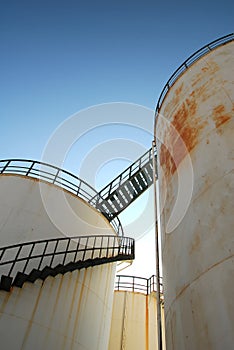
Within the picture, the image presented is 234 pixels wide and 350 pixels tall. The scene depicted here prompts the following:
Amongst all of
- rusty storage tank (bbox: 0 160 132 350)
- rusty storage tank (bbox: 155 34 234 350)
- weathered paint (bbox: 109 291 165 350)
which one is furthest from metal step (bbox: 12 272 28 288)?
weathered paint (bbox: 109 291 165 350)

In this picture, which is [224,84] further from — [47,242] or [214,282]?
[47,242]

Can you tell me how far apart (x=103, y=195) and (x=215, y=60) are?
23.2 ft

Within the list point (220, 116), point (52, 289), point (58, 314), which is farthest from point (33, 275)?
point (220, 116)

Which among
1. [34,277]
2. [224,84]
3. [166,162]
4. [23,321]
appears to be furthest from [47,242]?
[224,84]

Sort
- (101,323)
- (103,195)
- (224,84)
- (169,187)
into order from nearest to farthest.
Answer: (224,84) → (169,187) → (101,323) → (103,195)

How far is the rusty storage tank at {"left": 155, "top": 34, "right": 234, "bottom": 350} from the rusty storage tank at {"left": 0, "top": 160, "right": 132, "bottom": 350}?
3177 mm

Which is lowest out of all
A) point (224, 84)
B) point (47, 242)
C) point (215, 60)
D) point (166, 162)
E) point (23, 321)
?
point (23, 321)

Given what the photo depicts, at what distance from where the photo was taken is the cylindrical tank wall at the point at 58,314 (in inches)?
226

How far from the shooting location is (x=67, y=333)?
6.50 meters

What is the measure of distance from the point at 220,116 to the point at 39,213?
5.95 meters

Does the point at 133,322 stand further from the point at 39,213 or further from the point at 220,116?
the point at 220,116

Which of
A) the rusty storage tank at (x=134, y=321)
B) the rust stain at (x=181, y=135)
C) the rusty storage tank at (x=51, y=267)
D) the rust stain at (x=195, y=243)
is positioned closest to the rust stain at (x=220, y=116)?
the rust stain at (x=181, y=135)

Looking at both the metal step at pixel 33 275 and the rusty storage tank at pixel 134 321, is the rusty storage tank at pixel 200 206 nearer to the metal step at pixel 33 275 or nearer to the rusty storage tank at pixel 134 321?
the metal step at pixel 33 275

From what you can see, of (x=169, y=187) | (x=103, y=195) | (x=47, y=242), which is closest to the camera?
(x=169, y=187)
